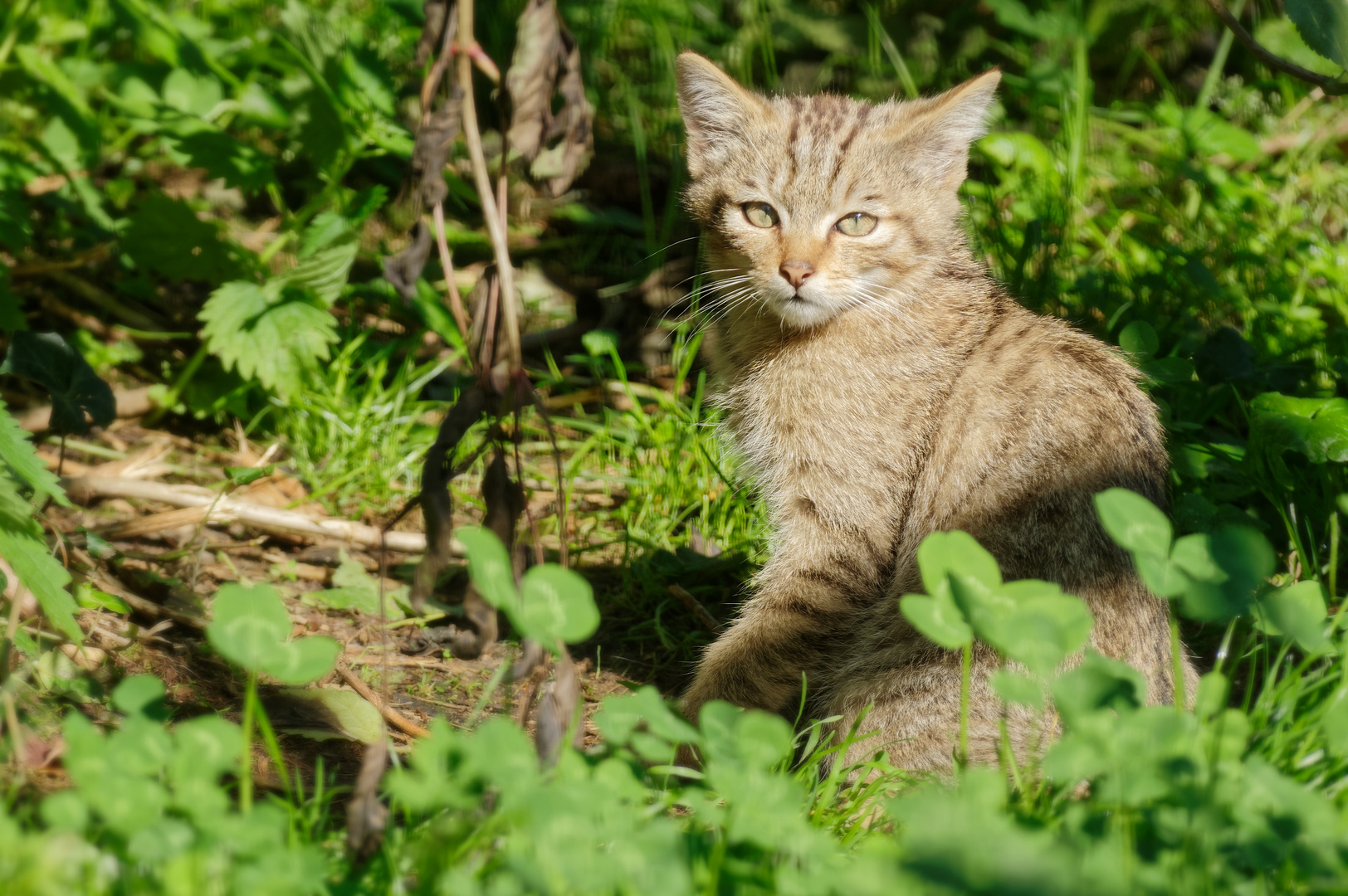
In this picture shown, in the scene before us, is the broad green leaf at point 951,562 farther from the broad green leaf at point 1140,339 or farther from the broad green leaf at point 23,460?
the broad green leaf at point 1140,339

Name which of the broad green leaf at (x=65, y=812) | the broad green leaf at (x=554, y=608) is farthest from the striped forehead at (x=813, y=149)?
the broad green leaf at (x=65, y=812)

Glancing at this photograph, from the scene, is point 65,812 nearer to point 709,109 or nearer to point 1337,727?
point 1337,727

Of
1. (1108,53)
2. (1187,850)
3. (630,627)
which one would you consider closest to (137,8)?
(630,627)

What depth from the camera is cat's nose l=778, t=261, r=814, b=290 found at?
3.42 m

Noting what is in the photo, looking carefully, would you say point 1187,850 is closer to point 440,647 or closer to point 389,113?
point 440,647

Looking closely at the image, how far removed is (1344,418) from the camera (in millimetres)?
3480

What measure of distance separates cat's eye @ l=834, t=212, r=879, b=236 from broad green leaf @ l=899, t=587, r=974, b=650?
1.68m

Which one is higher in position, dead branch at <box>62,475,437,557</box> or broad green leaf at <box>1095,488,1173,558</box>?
broad green leaf at <box>1095,488,1173,558</box>

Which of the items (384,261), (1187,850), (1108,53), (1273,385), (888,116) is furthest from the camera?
(1108,53)

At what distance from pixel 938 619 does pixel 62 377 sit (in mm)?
3035

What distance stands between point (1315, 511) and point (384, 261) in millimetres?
3152

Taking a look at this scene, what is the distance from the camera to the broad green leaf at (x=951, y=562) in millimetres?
2264

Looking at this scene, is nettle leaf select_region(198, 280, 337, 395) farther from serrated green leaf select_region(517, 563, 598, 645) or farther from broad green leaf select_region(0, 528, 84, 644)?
serrated green leaf select_region(517, 563, 598, 645)

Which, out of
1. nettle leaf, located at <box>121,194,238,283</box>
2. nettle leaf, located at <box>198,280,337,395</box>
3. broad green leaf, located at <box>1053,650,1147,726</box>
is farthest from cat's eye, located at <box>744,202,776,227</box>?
nettle leaf, located at <box>121,194,238,283</box>
